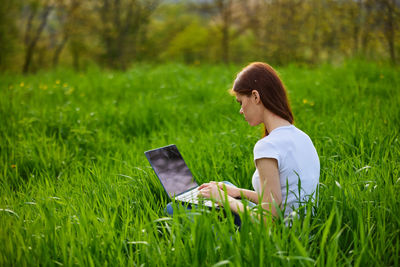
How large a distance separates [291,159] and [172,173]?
113 centimetres

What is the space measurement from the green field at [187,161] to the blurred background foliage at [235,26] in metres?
1.86

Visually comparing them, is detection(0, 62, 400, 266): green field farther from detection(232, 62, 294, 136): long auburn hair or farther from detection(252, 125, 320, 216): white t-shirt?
detection(232, 62, 294, 136): long auburn hair

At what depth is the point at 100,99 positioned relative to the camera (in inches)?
265

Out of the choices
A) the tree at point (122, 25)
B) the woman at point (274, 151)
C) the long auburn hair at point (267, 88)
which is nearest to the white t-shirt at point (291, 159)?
the woman at point (274, 151)

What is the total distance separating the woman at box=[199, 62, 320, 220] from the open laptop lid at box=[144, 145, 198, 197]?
476 mm

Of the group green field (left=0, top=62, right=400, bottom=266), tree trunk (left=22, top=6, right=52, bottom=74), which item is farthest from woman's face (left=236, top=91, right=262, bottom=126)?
tree trunk (left=22, top=6, right=52, bottom=74)

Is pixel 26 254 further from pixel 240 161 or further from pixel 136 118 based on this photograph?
pixel 136 118

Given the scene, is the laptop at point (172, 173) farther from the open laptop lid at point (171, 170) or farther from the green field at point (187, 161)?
the green field at point (187, 161)

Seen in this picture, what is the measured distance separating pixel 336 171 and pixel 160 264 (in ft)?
5.95

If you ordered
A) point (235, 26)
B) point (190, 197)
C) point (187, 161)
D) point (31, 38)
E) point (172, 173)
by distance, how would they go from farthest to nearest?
point (235, 26), point (31, 38), point (187, 161), point (172, 173), point (190, 197)

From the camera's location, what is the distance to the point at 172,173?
2771mm

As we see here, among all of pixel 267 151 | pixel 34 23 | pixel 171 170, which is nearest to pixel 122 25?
pixel 34 23

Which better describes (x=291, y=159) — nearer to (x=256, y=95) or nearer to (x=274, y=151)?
(x=274, y=151)

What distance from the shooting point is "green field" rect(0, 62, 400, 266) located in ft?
5.96
